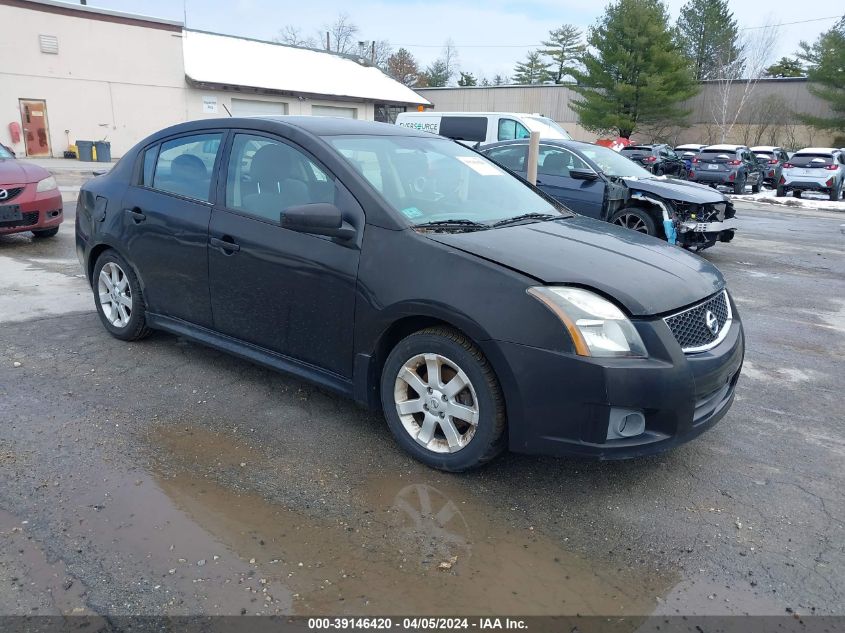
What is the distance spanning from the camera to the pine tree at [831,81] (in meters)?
38.0

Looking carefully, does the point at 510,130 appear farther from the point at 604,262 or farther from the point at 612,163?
the point at 604,262

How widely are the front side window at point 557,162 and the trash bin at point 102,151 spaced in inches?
836

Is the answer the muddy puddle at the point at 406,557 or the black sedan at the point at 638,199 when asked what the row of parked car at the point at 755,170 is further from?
the muddy puddle at the point at 406,557

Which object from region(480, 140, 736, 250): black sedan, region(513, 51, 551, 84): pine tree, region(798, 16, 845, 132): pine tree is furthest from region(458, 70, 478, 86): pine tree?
region(480, 140, 736, 250): black sedan

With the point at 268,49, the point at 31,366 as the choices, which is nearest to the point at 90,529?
the point at 31,366

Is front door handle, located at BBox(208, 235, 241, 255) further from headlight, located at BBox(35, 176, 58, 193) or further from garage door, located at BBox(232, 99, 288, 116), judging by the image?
garage door, located at BBox(232, 99, 288, 116)

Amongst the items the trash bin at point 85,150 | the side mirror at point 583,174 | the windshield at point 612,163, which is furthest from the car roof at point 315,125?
the trash bin at point 85,150

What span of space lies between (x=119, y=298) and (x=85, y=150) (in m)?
23.7

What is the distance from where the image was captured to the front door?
11.7 feet

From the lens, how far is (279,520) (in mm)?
2953

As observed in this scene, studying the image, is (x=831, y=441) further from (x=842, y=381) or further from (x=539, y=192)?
(x=539, y=192)

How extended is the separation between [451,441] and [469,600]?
91 centimetres

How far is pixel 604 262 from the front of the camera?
3.29 m

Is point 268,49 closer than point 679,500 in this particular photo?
No
